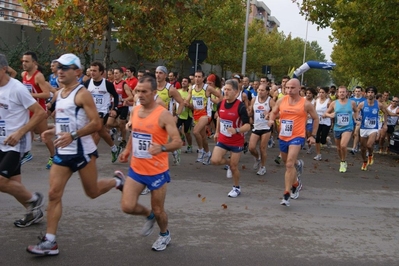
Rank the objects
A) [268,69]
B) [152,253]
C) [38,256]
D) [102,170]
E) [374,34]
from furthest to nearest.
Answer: [268,69] < [374,34] < [102,170] < [152,253] < [38,256]

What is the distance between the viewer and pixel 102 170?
9938 mm

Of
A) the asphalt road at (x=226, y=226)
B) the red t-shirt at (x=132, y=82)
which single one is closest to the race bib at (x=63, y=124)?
the asphalt road at (x=226, y=226)

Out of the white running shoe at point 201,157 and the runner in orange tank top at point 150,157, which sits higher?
the runner in orange tank top at point 150,157

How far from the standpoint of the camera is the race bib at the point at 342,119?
1163 cm

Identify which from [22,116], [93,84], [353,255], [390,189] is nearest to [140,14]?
[93,84]

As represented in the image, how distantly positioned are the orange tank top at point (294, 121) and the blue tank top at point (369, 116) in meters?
5.16

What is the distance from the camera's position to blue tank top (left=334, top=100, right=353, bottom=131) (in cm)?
1161

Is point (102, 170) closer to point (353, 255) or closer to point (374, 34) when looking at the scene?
point (353, 255)

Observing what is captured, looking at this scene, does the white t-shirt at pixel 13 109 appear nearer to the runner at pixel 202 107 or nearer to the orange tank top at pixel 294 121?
the orange tank top at pixel 294 121

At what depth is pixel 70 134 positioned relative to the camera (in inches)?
200

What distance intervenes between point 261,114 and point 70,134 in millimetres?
6448

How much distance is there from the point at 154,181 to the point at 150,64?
27577 millimetres

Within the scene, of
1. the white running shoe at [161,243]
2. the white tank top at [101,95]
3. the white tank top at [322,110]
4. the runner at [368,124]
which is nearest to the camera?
the white running shoe at [161,243]

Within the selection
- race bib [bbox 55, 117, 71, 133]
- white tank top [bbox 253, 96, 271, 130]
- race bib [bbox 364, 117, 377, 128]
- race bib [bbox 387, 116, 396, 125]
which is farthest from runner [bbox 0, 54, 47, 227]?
race bib [bbox 387, 116, 396, 125]
